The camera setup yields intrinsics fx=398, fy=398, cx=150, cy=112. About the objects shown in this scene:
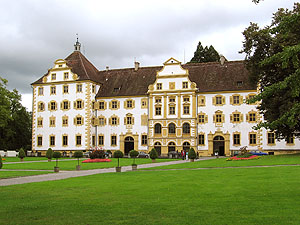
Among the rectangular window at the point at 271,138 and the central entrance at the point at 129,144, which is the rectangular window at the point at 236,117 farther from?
the central entrance at the point at 129,144

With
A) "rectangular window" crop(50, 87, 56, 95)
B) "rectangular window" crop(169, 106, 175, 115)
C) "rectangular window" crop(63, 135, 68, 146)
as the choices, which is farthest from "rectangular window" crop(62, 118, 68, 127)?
"rectangular window" crop(169, 106, 175, 115)

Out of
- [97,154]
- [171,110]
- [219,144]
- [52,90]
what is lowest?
[97,154]

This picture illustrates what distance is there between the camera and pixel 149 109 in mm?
62594

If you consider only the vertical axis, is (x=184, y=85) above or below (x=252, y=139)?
above

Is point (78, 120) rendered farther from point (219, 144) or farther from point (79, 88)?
point (219, 144)

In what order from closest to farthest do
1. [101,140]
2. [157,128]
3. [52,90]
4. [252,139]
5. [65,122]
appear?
[252,139], [157,128], [101,140], [65,122], [52,90]

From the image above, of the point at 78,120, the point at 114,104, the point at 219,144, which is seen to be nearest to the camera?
the point at 219,144

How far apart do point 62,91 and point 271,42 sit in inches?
1451

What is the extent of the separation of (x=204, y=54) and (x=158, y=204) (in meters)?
70.6

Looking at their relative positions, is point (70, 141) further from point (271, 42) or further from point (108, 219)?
point (108, 219)

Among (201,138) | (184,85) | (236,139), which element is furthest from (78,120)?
(236,139)

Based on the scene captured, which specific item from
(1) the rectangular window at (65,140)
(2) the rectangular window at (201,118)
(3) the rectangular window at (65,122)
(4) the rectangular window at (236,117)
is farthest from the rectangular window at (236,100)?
(1) the rectangular window at (65,140)

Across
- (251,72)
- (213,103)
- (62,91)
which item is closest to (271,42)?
(251,72)

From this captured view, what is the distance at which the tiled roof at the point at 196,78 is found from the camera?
196 feet
